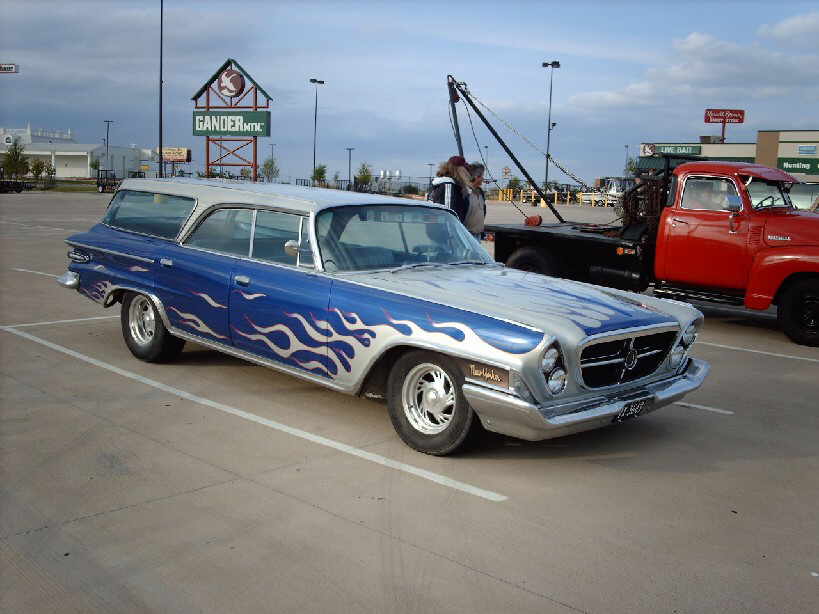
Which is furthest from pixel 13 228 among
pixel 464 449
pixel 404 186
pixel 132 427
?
pixel 404 186

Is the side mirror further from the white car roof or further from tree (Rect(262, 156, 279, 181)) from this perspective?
tree (Rect(262, 156, 279, 181))

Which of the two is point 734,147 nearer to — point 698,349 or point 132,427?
point 698,349

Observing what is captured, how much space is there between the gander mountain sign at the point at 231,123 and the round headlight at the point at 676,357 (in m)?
41.8

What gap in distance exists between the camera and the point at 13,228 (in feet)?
73.0

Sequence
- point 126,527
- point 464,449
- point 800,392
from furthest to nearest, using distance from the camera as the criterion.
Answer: point 800,392 → point 464,449 → point 126,527

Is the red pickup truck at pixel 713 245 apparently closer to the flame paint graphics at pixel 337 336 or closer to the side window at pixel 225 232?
the side window at pixel 225 232

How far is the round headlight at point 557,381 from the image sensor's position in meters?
4.39

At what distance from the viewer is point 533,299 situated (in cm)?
494

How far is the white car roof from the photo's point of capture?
582 cm

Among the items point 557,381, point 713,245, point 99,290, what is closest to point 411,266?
point 557,381

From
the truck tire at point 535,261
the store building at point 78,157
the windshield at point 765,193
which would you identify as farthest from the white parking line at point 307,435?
the store building at point 78,157

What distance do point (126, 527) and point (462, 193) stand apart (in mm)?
6066

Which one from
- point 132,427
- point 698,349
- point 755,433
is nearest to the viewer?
point 132,427

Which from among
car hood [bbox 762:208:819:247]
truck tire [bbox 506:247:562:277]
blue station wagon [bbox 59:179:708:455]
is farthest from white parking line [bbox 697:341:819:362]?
blue station wagon [bbox 59:179:708:455]
